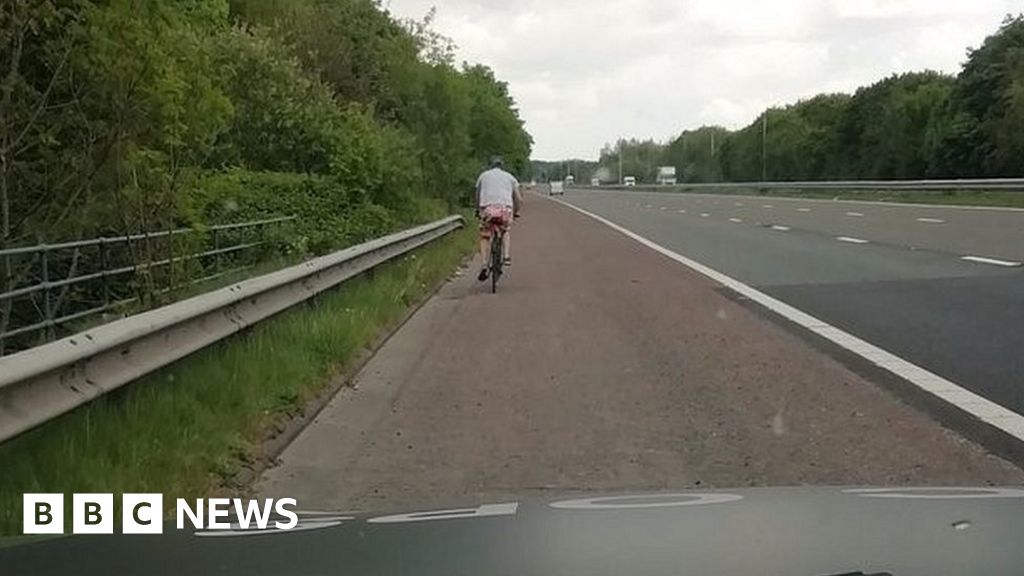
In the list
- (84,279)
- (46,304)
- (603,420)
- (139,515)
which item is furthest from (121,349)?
(84,279)

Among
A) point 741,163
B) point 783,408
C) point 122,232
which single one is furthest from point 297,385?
point 741,163

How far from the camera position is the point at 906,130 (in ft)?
325

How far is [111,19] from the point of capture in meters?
13.2

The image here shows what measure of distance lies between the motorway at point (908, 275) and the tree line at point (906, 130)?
42868mm

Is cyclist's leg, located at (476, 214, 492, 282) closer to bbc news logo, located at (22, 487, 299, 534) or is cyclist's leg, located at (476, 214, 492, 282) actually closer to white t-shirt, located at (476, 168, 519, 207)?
white t-shirt, located at (476, 168, 519, 207)

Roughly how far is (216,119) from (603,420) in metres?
9.44

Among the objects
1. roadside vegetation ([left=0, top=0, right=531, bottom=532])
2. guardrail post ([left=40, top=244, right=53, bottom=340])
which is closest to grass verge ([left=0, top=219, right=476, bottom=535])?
roadside vegetation ([left=0, top=0, right=531, bottom=532])

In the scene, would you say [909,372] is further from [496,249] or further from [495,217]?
[495,217]

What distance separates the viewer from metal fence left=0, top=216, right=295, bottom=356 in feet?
36.6

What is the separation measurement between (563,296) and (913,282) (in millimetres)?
4498

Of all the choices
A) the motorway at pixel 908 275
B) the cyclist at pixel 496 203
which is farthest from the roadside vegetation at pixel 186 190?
the motorway at pixel 908 275

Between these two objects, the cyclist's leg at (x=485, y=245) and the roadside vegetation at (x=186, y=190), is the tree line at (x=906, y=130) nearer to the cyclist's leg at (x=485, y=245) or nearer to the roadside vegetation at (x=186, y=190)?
the roadside vegetation at (x=186, y=190)

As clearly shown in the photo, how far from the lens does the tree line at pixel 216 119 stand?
43.9 feet

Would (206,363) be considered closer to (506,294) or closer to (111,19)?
(111,19)
